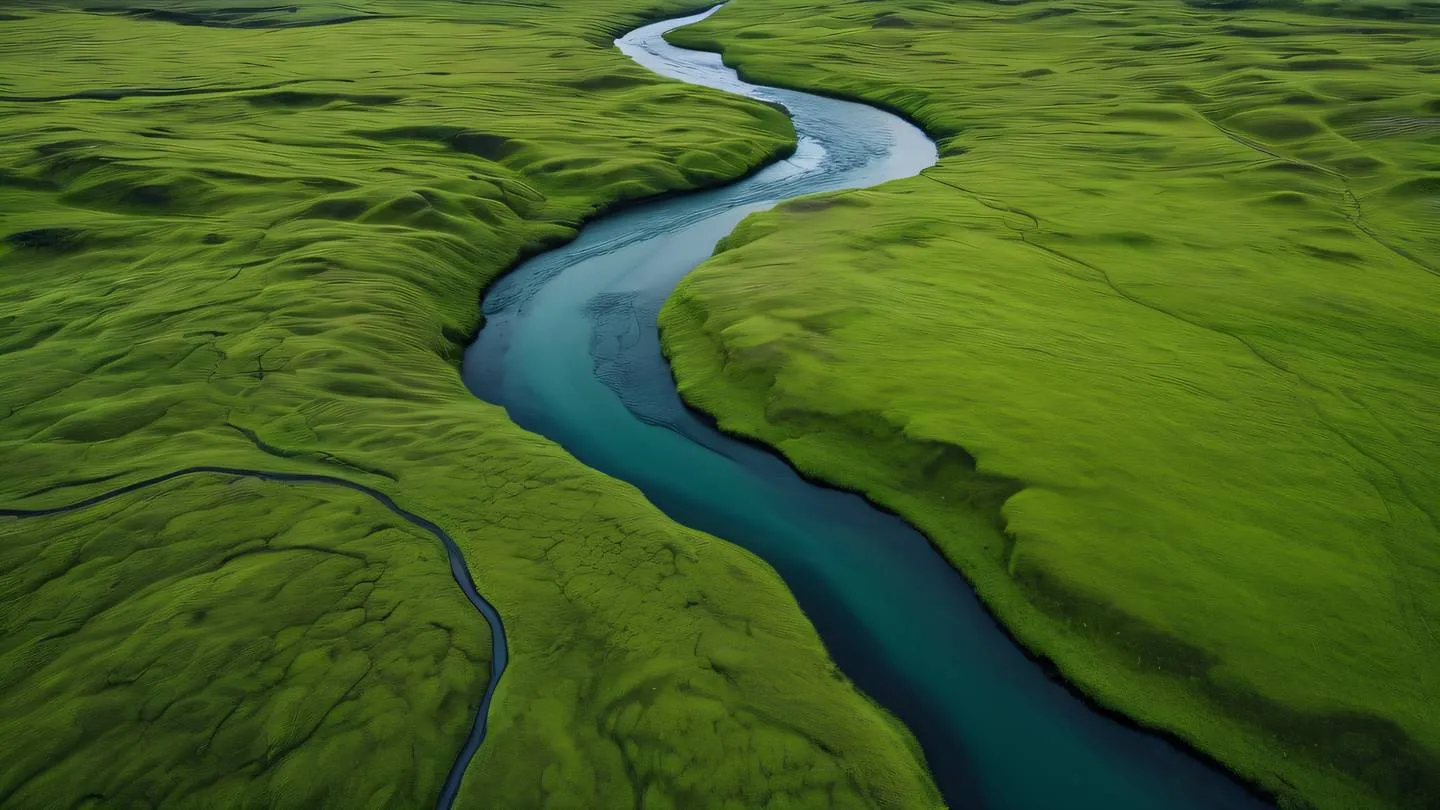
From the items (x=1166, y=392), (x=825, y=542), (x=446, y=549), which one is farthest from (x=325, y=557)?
(x=1166, y=392)

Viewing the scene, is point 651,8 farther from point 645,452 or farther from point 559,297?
point 645,452

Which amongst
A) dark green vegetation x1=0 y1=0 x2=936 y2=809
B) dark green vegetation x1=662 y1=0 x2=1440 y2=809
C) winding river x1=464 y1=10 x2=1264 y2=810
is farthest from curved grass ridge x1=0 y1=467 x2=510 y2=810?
dark green vegetation x1=662 y1=0 x2=1440 y2=809

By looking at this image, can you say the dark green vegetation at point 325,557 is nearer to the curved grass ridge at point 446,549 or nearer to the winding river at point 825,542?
the curved grass ridge at point 446,549

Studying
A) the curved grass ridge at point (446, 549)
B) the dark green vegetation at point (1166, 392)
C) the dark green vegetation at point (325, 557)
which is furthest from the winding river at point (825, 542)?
the curved grass ridge at point (446, 549)

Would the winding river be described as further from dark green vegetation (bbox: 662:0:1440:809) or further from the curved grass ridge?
the curved grass ridge

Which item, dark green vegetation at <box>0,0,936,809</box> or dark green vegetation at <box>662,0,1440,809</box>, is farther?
dark green vegetation at <box>662,0,1440,809</box>
